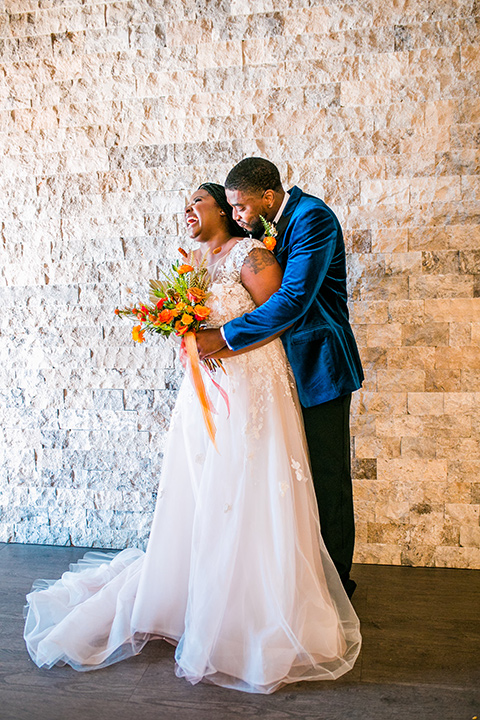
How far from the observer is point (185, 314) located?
6.57 feet

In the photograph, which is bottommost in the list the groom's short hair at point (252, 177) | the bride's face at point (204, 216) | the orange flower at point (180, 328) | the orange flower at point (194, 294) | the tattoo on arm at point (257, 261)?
the orange flower at point (180, 328)

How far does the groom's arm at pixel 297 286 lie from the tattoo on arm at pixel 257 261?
0.28 feet

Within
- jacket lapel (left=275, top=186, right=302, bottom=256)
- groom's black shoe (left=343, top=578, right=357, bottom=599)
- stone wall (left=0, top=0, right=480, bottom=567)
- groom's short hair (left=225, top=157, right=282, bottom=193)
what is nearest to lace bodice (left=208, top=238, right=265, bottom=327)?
jacket lapel (left=275, top=186, right=302, bottom=256)

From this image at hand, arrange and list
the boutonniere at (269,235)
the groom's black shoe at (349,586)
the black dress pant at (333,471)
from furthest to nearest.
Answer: the groom's black shoe at (349,586) < the black dress pant at (333,471) < the boutonniere at (269,235)

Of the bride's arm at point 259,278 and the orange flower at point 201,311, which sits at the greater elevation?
the bride's arm at point 259,278

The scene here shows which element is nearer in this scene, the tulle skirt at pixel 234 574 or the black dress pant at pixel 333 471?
the tulle skirt at pixel 234 574

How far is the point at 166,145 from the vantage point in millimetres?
2947

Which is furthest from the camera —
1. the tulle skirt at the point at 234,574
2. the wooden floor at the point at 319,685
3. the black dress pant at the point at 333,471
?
the black dress pant at the point at 333,471

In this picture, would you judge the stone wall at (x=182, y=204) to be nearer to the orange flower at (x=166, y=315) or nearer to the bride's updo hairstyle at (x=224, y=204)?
the bride's updo hairstyle at (x=224, y=204)

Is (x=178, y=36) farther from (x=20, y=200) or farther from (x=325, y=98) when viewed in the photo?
(x=20, y=200)

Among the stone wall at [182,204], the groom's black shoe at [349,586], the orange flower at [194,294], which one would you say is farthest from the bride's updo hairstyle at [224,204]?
the groom's black shoe at [349,586]

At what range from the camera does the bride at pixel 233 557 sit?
1956mm

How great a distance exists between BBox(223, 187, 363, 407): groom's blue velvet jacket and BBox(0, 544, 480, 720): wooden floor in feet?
3.22

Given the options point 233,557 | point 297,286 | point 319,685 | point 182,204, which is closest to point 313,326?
point 297,286
